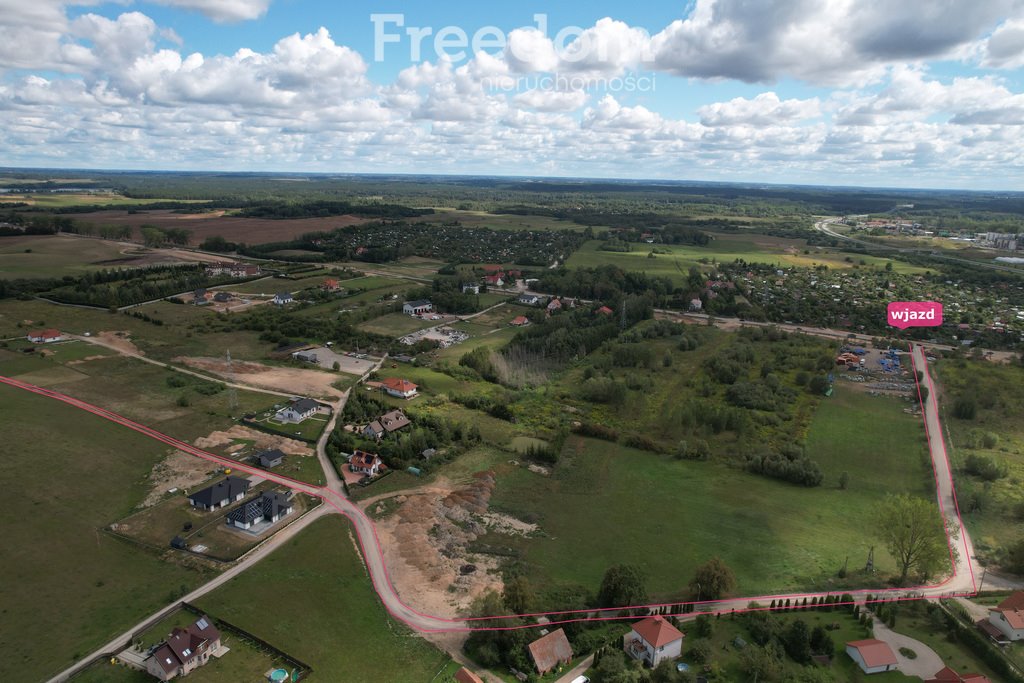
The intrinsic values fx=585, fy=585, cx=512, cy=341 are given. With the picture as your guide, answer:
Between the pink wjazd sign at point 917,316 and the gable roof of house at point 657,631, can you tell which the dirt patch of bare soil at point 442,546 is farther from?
the pink wjazd sign at point 917,316

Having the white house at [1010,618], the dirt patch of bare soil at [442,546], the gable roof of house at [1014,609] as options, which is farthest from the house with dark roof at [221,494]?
the gable roof of house at [1014,609]

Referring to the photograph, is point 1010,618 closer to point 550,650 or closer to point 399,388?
point 550,650

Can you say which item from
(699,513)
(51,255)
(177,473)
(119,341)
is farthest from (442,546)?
(51,255)

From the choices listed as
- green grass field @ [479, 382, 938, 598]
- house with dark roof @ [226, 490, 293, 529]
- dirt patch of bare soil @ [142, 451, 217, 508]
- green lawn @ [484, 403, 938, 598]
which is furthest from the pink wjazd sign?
dirt patch of bare soil @ [142, 451, 217, 508]

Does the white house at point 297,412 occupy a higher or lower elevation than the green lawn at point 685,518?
higher

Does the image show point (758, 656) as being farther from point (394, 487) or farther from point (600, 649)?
point (394, 487)

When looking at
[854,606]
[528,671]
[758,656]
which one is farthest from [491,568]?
[854,606]
